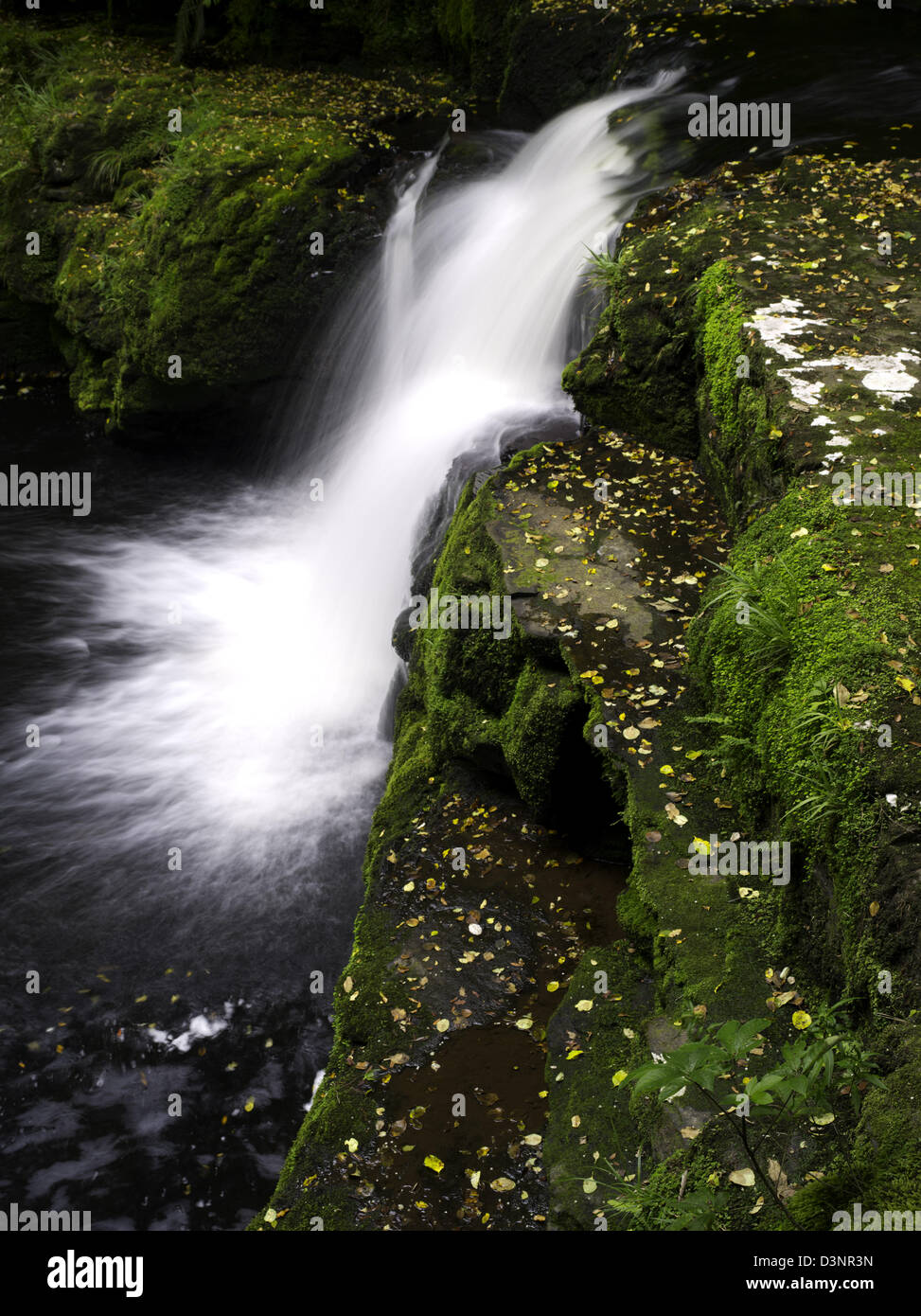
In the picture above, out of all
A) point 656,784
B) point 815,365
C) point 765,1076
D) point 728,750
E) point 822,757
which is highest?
point 815,365

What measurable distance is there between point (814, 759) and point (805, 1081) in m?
1.65

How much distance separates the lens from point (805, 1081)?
2705 mm

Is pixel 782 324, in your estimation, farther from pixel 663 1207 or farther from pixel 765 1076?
pixel 663 1207

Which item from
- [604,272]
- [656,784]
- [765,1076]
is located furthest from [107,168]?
[765,1076]

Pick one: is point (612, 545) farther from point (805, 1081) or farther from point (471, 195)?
point (471, 195)

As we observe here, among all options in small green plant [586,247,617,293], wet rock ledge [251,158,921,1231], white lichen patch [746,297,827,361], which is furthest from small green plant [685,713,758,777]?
small green plant [586,247,617,293]

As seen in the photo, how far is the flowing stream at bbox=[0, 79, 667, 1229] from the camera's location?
5.93 metres

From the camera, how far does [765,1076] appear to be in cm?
293

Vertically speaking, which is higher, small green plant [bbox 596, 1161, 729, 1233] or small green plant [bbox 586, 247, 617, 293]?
small green plant [bbox 586, 247, 617, 293]

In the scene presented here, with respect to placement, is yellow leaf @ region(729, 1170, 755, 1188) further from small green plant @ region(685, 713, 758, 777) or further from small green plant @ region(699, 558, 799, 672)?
small green plant @ region(699, 558, 799, 672)

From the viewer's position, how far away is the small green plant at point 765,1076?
2718 millimetres

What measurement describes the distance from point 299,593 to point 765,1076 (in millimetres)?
8221

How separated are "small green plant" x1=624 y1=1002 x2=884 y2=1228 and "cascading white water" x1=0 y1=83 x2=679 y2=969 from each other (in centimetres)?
407

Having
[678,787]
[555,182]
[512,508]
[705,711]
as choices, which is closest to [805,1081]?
[678,787]
